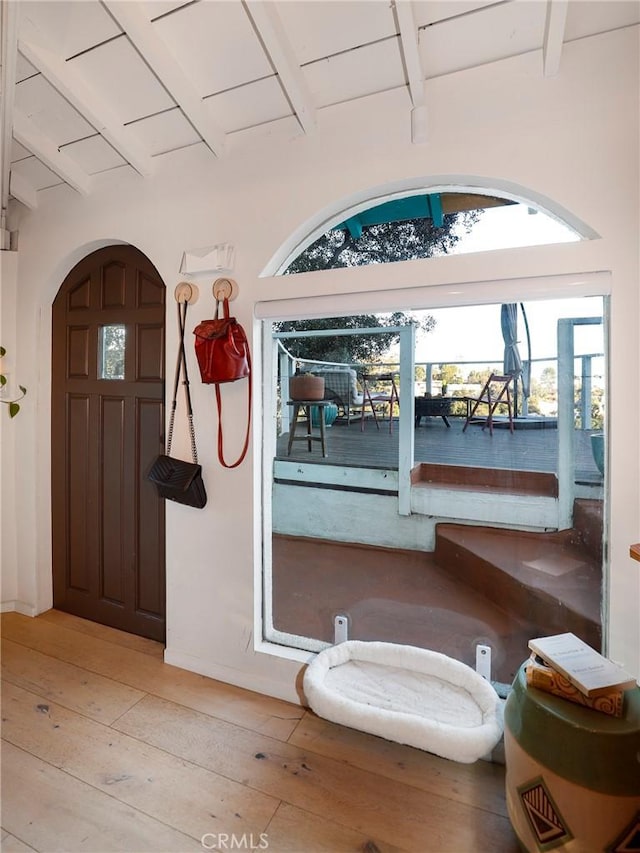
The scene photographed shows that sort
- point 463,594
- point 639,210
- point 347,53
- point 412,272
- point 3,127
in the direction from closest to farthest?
point 639,210 < point 347,53 < point 412,272 < point 3,127 < point 463,594

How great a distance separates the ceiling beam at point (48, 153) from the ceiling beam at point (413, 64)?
63.7 inches

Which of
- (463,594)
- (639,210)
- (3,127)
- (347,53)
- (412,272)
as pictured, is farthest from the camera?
(463,594)

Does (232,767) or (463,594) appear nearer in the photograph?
(232,767)

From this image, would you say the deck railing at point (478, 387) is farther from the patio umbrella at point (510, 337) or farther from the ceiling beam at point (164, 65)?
the ceiling beam at point (164, 65)

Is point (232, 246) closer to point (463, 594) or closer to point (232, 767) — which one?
point (463, 594)

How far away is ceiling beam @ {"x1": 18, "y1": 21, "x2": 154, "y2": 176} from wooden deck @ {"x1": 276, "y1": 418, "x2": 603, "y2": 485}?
1450 millimetres

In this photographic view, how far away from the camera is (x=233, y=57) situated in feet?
4.98

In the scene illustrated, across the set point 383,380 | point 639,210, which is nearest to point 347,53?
point 639,210

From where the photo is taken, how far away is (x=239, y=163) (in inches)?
73.0

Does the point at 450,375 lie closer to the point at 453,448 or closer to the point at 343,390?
the point at 453,448

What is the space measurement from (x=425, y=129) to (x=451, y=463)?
132cm

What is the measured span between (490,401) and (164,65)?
1.75 m

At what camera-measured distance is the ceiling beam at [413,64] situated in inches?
51.1

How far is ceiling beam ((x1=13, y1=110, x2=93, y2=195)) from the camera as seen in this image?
6.17ft
